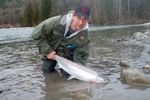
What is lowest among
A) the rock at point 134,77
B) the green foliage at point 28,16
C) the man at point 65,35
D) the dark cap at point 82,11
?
the rock at point 134,77

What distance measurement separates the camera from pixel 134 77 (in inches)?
134

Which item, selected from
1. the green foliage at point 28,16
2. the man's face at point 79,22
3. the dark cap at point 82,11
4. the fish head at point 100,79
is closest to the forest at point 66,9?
the green foliage at point 28,16

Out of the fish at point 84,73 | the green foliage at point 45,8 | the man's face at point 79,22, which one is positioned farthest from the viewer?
the green foliage at point 45,8

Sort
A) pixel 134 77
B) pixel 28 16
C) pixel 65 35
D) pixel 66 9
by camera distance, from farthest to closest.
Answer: pixel 66 9 < pixel 28 16 < pixel 65 35 < pixel 134 77

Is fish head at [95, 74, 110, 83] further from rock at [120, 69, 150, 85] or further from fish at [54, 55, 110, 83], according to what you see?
rock at [120, 69, 150, 85]

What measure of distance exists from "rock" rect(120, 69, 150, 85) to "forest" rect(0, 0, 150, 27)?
3836 centimetres

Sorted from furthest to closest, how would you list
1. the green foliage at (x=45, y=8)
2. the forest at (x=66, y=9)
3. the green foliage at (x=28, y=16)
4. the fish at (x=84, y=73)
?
the green foliage at (x=45, y=8) < the forest at (x=66, y=9) < the green foliage at (x=28, y=16) < the fish at (x=84, y=73)

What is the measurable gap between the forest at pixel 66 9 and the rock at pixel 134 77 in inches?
1510

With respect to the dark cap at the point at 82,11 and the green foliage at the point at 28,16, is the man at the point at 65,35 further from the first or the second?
the green foliage at the point at 28,16

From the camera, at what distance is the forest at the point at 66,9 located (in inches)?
1631

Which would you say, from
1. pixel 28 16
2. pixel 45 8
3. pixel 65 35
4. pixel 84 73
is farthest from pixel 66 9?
pixel 84 73

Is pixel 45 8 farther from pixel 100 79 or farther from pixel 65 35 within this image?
pixel 100 79

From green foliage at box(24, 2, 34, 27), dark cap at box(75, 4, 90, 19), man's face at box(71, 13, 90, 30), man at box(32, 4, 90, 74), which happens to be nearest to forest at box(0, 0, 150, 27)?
green foliage at box(24, 2, 34, 27)

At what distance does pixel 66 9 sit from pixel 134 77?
166 feet
